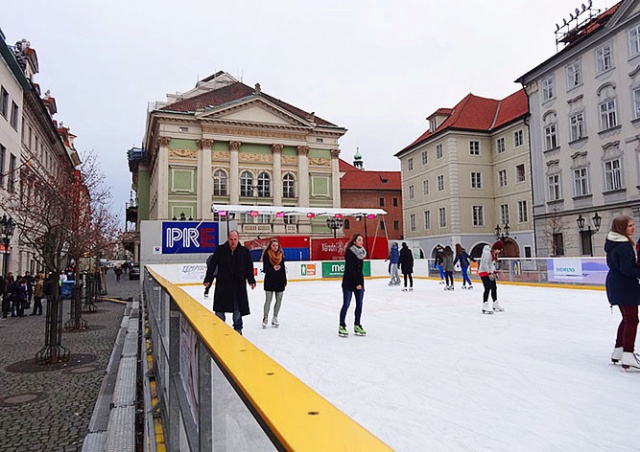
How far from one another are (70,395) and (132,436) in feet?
9.01

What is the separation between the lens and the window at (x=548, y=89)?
34.7m

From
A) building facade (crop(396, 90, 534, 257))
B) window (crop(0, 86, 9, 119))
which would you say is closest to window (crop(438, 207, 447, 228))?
building facade (crop(396, 90, 534, 257))

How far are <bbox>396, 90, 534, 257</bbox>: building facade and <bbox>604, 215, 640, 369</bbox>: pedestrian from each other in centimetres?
3481

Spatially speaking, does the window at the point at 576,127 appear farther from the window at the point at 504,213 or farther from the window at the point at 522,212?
the window at the point at 504,213

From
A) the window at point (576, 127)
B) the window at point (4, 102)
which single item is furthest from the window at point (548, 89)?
the window at point (4, 102)

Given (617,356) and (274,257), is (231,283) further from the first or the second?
(617,356)

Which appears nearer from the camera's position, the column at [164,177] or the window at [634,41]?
the window at [634,41]

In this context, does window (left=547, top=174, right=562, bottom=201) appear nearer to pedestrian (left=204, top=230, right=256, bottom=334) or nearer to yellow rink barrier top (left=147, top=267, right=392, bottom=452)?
pedestrian (left=204, top=230, right=256, bottom=334)

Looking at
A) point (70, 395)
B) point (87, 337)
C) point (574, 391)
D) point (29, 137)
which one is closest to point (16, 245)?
point (29, 137)

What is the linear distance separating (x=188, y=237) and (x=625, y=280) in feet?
71.6

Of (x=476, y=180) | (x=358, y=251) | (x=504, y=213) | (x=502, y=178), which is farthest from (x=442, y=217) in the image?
(x=358, y=251)

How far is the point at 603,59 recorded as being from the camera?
30.0 meters

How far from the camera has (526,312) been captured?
11.4m

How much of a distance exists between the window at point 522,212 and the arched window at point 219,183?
91.7ft
